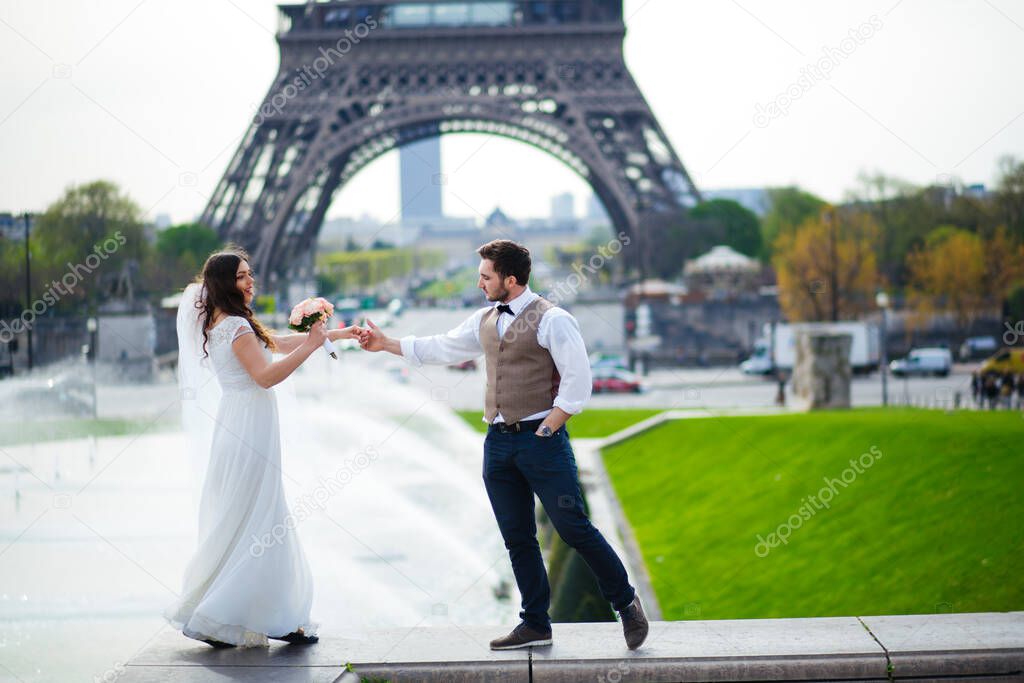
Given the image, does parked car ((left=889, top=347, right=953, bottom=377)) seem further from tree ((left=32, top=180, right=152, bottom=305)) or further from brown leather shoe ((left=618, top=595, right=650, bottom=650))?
brown leather shoe ((left=618, top=595, right=650, bottom=650))

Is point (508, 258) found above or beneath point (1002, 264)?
beneath

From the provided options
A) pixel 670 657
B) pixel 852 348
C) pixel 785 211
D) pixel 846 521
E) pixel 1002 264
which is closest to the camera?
pixel 670 657

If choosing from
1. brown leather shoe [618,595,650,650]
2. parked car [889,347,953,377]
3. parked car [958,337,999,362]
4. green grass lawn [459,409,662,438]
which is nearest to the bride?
brown leather shoe [618,595,650,650]

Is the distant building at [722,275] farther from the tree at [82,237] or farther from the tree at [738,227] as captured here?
the tree at [82,237]

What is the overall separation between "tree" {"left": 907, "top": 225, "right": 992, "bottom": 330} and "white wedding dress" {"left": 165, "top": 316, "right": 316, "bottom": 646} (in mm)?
34932

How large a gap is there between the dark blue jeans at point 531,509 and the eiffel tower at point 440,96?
33.0m

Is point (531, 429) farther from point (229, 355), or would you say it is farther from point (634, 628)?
point (229, 355)

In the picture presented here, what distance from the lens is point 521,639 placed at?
4625 mm

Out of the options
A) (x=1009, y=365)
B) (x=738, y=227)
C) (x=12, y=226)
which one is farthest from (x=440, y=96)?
(x=12, y=226)

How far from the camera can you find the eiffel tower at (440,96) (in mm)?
37312

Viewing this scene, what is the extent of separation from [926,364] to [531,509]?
31490 mm

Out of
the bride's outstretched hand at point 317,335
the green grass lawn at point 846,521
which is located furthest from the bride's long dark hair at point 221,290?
the green grass lawn at point 846,521

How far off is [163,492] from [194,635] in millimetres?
5308

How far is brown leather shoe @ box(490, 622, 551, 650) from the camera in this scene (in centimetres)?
460
